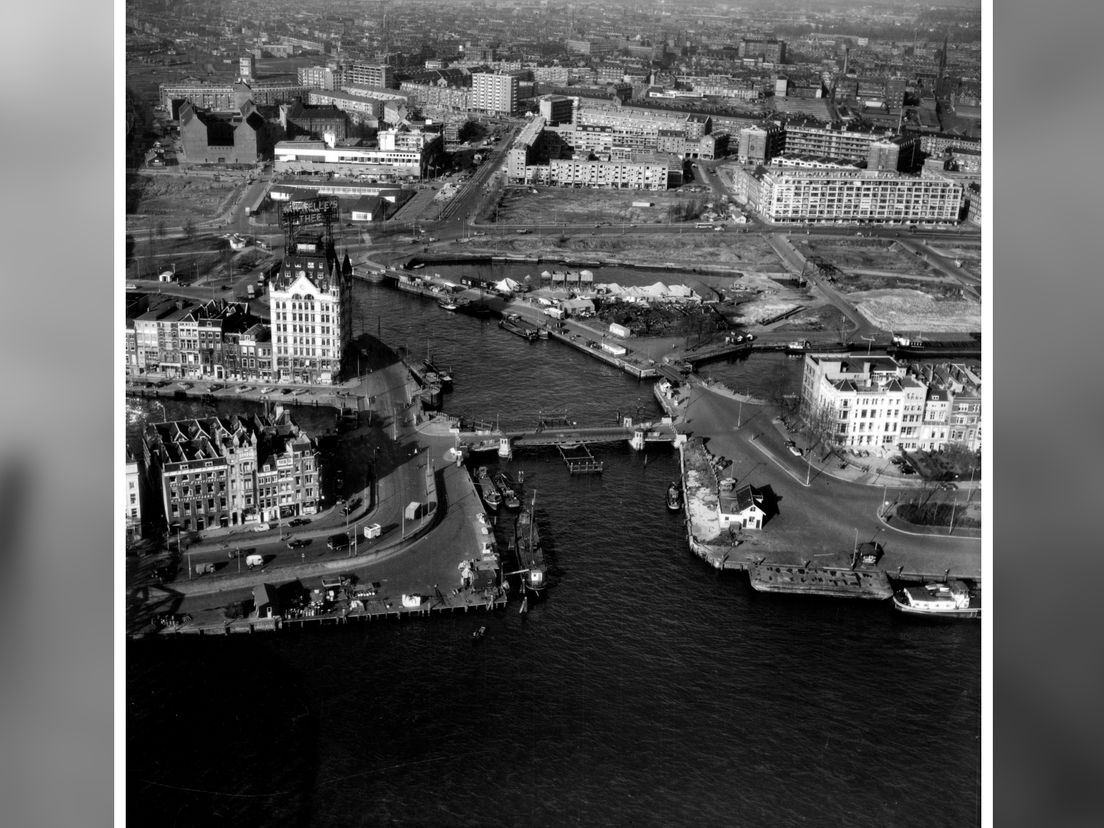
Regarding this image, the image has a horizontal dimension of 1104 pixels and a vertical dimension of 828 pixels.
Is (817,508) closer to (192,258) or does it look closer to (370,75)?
(192,258)

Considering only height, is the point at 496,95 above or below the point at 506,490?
above

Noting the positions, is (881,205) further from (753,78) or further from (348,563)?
(348,563)

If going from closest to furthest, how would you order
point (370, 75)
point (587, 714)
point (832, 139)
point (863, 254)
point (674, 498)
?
1. point (587, 714)
2. point (674, 498)
3. point (863, 254)
4. point (832, 139)
5. point (370, 75)

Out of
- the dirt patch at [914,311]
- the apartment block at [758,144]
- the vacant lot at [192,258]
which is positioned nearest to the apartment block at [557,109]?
the apartment block at [758,144]

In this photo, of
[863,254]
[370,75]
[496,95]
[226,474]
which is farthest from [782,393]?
[496,95]

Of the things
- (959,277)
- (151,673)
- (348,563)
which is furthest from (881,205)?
(151,673)

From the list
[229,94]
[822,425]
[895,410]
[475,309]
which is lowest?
[822,425]
